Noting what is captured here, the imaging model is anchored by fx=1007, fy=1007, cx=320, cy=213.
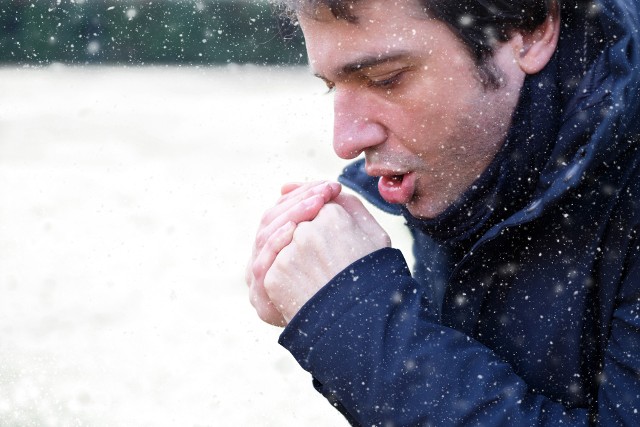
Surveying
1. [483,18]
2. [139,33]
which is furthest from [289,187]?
[139,33]

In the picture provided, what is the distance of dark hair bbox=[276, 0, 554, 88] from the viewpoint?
191 centimetres

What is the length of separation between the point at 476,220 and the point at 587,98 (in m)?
0.35

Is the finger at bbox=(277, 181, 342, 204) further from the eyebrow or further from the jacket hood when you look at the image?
the jacket hood

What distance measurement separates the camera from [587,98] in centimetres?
179

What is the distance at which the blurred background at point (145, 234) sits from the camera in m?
4.05

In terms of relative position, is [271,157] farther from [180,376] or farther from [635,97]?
[635,97]

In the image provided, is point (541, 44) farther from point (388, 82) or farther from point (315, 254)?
point (315, 254)

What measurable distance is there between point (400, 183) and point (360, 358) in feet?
1.35

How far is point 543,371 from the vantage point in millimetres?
1951

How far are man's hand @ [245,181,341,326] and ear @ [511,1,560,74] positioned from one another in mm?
448

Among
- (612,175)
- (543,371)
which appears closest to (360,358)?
(543,371)

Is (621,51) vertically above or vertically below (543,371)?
above

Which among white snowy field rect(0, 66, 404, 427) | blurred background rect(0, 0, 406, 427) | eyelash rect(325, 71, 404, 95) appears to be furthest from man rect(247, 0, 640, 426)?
white snowy field rect(0, 66, 404, 427)

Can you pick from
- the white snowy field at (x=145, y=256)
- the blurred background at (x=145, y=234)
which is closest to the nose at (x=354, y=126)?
the blurred background at (x=145, y=234)
